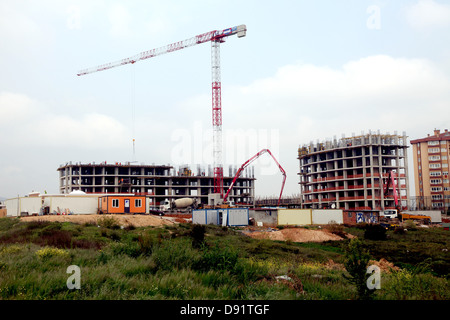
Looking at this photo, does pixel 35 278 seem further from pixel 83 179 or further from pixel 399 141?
pixel 83 179

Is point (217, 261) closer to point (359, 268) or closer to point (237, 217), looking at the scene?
point (359, 268)

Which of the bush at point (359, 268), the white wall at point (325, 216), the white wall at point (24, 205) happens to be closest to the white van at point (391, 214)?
the white wall at point (325, 216)

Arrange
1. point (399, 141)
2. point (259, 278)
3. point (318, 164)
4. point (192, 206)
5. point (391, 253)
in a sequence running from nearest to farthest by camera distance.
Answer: point (259, 278) → point (391, 253) → point (192, 206) → point (399, 141) → point (318, 164)

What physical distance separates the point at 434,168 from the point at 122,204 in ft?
336

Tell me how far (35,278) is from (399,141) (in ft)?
329

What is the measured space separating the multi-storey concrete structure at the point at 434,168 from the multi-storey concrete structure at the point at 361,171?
28.5 metres

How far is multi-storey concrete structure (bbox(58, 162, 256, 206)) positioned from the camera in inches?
4353

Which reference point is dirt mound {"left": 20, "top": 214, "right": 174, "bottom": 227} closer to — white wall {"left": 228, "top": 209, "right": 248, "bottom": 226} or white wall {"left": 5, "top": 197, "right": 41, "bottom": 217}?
white wall {"left": 228, "top": 209, "right": 248, "bottom": 226}

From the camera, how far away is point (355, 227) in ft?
177

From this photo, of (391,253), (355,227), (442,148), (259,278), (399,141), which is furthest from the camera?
(442,148)

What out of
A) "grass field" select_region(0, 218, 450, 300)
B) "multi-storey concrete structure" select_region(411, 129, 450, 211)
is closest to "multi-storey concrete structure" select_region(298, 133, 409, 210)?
"multi-storey concrete structure" select_region(411, 129, 450, 211)

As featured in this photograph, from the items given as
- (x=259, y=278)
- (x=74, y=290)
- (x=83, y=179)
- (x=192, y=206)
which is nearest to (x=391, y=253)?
(x=259, y=278)

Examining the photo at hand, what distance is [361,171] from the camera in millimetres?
97250
